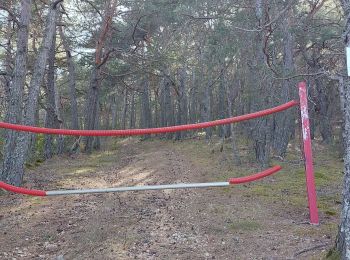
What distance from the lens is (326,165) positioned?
11.8 m

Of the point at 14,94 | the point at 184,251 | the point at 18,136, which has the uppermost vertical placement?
the point at 14,94

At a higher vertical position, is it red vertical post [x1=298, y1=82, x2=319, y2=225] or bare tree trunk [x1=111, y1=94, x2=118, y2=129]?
bare tree trunk [x1=111, y1=94, x2=118, y2=129]

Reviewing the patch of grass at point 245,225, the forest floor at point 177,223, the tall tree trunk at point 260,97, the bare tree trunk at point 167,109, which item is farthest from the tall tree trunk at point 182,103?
the patch of grass at point 245,225

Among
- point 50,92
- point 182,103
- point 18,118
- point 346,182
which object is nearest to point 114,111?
point 182,103

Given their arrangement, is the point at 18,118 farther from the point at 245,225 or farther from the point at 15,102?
the point at 245,225

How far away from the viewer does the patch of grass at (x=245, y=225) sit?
508cm

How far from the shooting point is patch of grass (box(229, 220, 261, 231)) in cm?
508

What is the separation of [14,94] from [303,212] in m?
5.86

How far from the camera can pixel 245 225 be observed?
17.0ft

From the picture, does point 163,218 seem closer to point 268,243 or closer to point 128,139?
point 268,243

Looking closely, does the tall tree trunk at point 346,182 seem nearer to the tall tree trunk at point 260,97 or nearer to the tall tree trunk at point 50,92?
the tall tree trunk at point 260,97

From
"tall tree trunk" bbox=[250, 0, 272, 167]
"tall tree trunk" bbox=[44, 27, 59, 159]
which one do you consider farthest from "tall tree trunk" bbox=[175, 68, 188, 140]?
"tall tree trunk" bbox=[250, 0, 272, 167]

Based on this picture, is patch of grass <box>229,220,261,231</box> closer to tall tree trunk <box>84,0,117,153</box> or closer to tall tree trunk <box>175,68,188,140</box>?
tall tree trunk <box>84,0,117,153</box>

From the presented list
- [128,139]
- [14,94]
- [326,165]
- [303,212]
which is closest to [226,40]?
[326,165]
